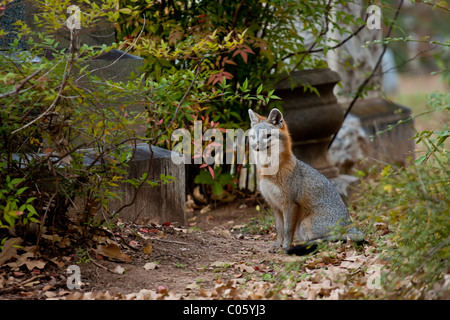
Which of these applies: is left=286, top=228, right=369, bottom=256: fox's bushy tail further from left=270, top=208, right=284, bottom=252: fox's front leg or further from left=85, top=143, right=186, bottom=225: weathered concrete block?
left=85, top=143, right=186, bottom=225: weathered concrete block

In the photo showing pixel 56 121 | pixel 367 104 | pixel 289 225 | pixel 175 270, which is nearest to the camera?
pixel 56 121

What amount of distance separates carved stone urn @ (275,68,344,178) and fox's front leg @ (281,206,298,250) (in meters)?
2.32

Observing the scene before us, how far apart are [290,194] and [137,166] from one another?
1.48m

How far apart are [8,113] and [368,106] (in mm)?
6647

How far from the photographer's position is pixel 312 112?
7.12 m

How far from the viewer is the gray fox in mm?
4840

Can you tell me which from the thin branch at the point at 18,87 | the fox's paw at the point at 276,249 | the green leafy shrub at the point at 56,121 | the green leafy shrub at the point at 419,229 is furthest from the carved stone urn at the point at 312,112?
the thin branch at the point at 18,87

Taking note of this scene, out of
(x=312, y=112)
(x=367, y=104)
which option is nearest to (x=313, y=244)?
(x=312, y=112)

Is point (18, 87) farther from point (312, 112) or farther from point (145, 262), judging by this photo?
point (312, 112)

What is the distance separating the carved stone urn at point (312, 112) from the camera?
23.1 feet

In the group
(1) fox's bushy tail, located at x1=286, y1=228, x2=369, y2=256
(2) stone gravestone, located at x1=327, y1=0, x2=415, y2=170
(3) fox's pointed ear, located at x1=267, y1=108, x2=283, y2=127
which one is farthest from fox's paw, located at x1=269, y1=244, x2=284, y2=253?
(2) stone gravestone, located at x1=327, y1=0, x2=415, y2=170

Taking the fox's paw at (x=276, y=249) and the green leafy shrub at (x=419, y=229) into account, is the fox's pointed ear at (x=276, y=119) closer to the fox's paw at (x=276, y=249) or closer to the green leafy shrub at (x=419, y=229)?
the fox's paw at (x=276, y=249)

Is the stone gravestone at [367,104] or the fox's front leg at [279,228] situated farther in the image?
the stone gravestone at [367,104]

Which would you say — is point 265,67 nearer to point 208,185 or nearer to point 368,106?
point 208,185
